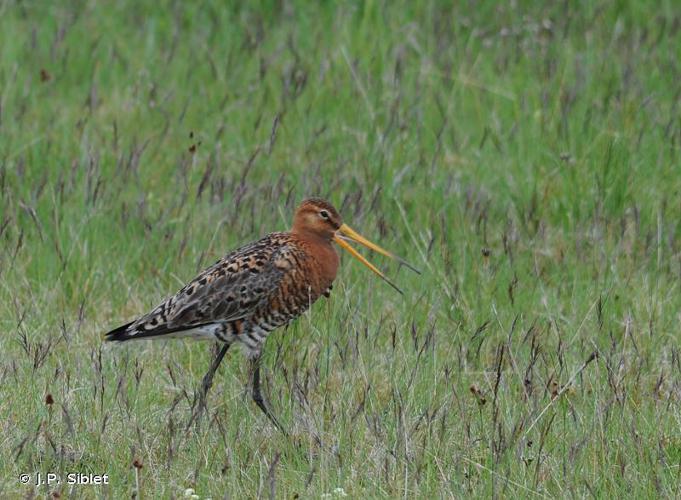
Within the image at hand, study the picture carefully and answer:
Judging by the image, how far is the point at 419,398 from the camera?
5316 millimetres

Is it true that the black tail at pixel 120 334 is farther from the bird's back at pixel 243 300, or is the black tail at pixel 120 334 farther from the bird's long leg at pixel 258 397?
the bird's long leg at pixel 258 397

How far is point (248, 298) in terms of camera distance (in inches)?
227

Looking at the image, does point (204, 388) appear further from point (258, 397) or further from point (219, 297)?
point (219, 297)

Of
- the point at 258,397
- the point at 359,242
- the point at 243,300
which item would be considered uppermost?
the point at 359,242

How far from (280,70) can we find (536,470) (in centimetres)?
456

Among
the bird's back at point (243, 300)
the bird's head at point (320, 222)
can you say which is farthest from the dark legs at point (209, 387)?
the bird's head at point (320, 222)

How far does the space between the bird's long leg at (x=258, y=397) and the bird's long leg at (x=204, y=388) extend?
0.15 meters

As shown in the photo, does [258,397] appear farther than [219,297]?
No

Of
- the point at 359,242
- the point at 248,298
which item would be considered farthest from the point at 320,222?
the point at 248,298

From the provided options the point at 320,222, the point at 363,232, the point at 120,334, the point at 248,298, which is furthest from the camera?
the point at 363,232

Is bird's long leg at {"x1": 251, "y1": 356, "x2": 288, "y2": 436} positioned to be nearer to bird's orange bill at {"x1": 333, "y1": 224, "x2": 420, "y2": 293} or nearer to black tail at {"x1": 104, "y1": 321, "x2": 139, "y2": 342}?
black tail at {"x1": 104, "y1": 321, "x2": 139, "y2": 342}

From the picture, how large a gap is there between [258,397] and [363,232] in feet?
5.50

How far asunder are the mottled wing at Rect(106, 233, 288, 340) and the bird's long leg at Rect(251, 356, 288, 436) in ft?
0.86

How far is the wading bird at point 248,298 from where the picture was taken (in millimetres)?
5672
